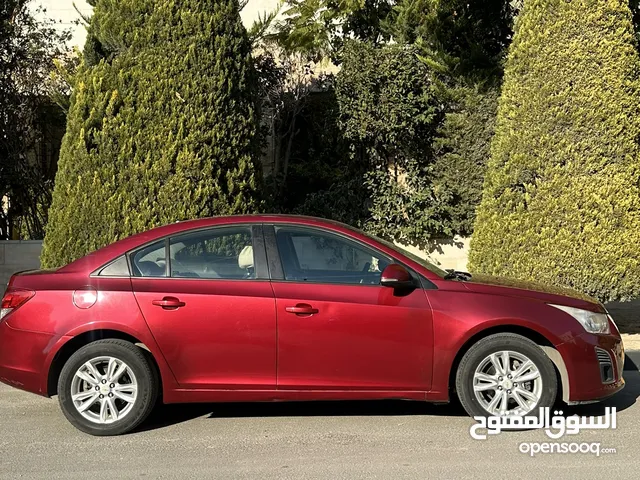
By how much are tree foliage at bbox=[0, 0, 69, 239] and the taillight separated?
20.4 ft

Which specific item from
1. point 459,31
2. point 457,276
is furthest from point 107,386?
point 459,31

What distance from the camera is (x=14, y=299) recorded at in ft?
16.1

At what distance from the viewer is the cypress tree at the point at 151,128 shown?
7.51 m

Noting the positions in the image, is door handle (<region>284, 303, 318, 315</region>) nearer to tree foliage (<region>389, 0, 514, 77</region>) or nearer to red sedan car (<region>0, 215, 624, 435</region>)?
red sedan car (<region>0, 215, 624, 435</region>)

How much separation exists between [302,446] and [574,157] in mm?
4769

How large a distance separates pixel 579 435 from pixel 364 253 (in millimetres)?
1977

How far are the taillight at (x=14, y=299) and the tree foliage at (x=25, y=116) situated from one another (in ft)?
Result: 20.4

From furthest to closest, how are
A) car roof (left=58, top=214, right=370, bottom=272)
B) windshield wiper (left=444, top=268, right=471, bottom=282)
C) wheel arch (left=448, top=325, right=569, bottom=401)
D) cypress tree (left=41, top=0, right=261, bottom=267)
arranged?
1. cypress tree (left=41, top=0, right=261, bottom=267)
2. windshield wiper (left=444, top=268, right=471, bottom=282)
3. car roof (left=58, top=214, right=370, bottom=272)
4. wheel arch (left=448, top=325, right=569, bottom=401)

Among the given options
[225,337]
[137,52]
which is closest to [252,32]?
[137,52]

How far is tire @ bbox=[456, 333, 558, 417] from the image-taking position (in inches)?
189

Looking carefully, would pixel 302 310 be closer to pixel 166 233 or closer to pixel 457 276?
pixel 166 233

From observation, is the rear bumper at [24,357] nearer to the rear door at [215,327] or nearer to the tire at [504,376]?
the rear door at [215,327]

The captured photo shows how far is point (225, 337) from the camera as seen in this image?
4.72 metres

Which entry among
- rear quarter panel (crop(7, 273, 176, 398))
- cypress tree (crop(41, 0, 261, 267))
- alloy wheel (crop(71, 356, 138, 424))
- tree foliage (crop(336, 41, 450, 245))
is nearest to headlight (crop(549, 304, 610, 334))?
rear quarter panel (crop(7, 273, 176, 398))
